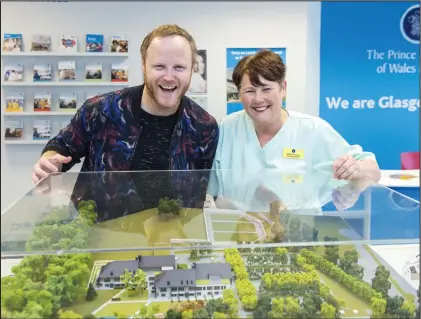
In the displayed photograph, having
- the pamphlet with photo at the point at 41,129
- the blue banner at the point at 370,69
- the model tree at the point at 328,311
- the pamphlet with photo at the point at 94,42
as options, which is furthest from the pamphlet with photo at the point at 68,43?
the model tree at the point at 328,311

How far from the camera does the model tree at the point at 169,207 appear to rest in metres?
2.25

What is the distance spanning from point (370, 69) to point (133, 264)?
4994 mm

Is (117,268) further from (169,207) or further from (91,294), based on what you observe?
(169,207)

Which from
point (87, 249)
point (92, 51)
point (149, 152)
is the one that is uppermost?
point (92, 51)

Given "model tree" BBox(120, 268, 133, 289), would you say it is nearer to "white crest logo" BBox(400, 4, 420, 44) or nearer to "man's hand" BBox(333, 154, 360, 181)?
"man's hand" BBox(333, 154, 360, 181)

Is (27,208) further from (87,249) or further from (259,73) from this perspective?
(259,73)

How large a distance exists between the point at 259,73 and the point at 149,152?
0.74 metres

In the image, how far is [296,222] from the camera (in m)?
2.03

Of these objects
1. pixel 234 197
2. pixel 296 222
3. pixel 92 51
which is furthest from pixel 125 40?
pixel 296 222

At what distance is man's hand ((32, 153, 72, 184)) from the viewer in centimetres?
253

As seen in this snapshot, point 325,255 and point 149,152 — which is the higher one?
point 149,152

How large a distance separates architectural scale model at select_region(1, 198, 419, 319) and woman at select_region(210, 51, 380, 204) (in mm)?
655

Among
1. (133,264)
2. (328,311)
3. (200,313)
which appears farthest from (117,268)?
(328,311)

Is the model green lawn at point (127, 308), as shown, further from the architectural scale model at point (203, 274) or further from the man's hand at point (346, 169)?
the man's hand at point (346, 169)
